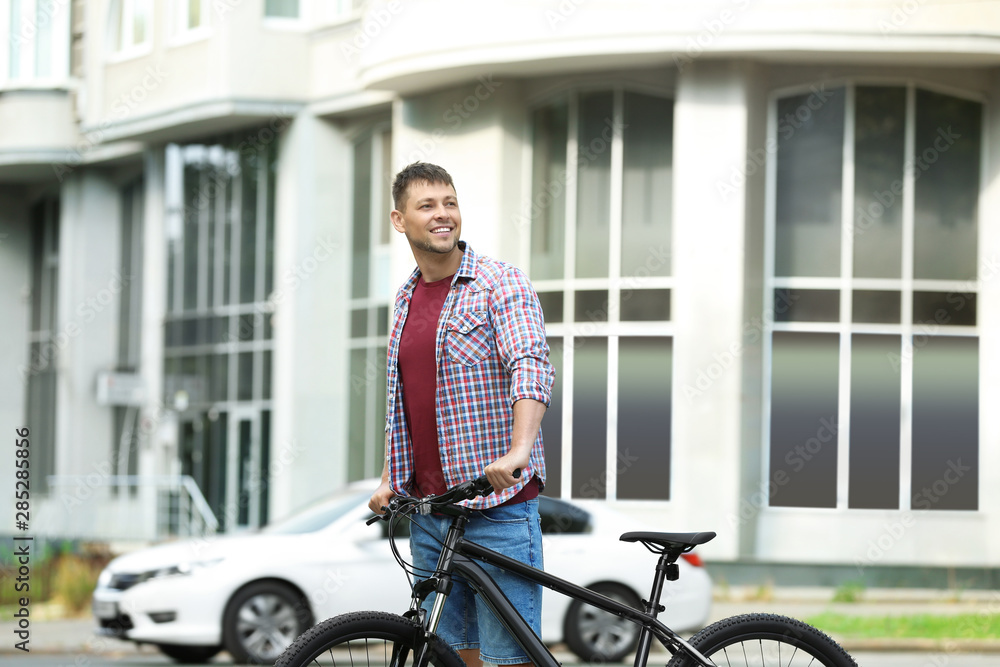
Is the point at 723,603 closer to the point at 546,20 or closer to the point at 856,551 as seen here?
the point at 856,551

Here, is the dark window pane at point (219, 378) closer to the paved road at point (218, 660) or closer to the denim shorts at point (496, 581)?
→ the paved road at point (218, 660)

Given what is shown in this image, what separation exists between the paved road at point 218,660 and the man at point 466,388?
260 inches

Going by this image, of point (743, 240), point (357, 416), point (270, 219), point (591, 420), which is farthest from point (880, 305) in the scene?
point (270, 219)

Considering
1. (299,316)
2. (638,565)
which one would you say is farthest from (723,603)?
(299,316)

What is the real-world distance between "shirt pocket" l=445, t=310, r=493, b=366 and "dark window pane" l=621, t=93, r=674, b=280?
14933mm

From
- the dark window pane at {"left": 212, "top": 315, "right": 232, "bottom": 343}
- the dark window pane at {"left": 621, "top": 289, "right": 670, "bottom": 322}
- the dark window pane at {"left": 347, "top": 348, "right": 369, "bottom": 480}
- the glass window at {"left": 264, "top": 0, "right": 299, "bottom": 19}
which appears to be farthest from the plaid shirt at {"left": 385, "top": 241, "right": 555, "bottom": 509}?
the dark window pane at {"left": 212, "top": 315, "right": 232, "bottom": 343}

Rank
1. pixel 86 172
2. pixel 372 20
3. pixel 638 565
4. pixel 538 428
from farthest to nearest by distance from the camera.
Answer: pixel 86 172, pixel 372 20, pixel 638 565, pixel 538 428

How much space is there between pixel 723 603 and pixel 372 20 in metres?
9.18

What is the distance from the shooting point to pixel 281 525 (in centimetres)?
1167

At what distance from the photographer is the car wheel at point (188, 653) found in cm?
1139

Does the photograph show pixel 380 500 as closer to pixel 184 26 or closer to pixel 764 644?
pixel 764 644

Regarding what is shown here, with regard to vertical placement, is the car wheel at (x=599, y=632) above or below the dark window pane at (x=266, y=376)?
below

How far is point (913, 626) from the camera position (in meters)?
13.8

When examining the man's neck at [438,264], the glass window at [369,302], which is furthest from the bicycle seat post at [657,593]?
the glass window at [369,302]
